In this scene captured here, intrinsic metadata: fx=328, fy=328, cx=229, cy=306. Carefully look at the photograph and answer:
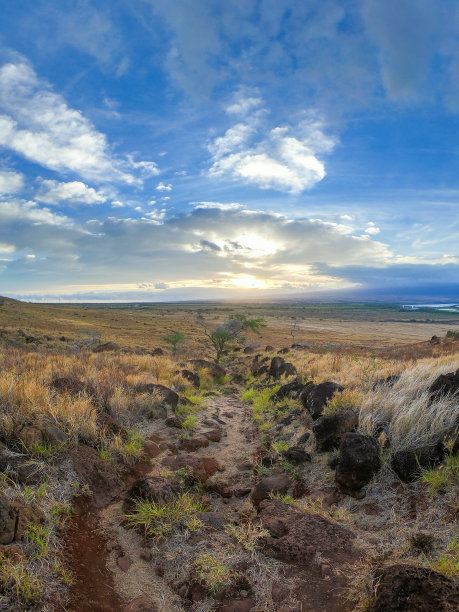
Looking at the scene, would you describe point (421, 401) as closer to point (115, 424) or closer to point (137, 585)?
point (137, 585)

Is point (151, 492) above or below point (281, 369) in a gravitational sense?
above

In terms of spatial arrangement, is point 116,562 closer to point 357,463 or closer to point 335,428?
point 357,463

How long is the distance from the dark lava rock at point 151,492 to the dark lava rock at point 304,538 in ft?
4.40

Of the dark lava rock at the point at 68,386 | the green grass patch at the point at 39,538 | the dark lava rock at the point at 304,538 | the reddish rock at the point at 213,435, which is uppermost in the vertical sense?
the dark lava rock at the point at 68,386

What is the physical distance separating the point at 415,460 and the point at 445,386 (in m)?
2.04

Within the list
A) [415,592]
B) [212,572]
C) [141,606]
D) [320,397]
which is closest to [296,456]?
[320,397]

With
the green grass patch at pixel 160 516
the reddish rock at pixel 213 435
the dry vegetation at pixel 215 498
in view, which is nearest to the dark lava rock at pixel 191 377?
the reddish rock at pixel 213 435

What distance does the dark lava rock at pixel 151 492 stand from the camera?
14.9 feet

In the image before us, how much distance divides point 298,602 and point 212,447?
5.20 metres

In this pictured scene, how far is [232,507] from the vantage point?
5.28 m

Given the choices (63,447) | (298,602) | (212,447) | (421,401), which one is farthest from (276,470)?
(63,447)

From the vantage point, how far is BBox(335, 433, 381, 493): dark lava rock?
16.8 ft

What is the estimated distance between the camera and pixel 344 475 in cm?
524

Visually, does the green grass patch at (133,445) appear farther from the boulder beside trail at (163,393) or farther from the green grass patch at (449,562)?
the green grass patch at (449,562)
